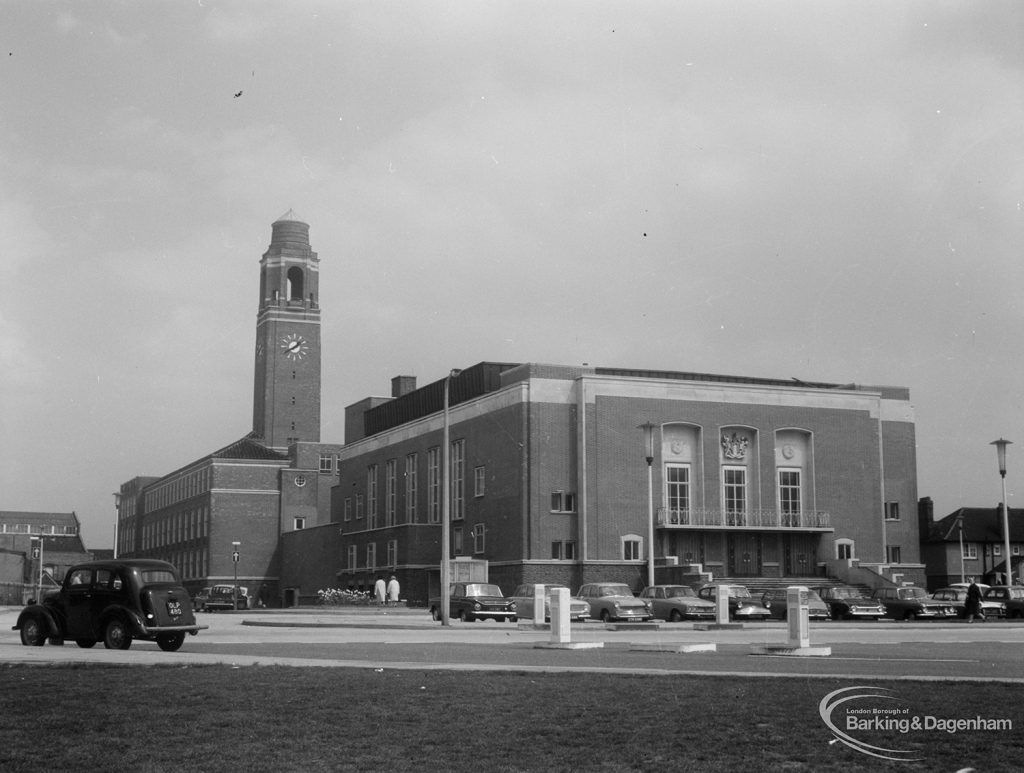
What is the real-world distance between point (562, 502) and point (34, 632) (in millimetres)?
43462

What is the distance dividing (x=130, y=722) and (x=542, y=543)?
53595mm

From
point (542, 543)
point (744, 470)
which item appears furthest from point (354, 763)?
point (744, 470)

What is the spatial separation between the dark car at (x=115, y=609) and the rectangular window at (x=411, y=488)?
53.6 metres

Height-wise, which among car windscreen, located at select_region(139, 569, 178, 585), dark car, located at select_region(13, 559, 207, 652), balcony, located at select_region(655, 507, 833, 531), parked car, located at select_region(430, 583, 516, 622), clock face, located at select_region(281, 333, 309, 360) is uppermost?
clock face, located at select_region(281, 333, 309, 360)

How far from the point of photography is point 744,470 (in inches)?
2694

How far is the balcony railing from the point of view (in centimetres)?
6612

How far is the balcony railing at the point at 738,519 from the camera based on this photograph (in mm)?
66125

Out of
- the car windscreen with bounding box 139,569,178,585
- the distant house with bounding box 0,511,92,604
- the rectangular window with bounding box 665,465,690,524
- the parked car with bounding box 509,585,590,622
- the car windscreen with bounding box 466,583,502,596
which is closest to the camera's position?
the car windscreen with bounding box 139,569,178,585

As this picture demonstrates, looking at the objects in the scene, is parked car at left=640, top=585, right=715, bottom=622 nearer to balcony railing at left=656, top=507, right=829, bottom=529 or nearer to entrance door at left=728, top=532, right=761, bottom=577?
balcony railing at left=656, top=507, right=829, bottom=529

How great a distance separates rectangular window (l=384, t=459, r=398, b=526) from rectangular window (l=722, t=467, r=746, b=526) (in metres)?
22.2

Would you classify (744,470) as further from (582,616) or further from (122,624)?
(122,624)

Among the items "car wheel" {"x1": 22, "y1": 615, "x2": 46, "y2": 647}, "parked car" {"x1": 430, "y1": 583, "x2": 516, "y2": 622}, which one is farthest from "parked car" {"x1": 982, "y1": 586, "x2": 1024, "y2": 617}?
"car wheel" {"x1": 22, "y1": 615, "x2": 46, "y2": 647}

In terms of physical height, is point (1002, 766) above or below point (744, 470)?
below

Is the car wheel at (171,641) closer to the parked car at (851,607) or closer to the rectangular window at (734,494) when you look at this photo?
the parked car at (851,607)
